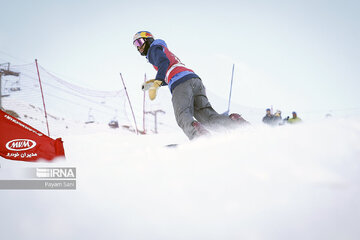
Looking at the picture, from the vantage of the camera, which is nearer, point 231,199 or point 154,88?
point 231,199

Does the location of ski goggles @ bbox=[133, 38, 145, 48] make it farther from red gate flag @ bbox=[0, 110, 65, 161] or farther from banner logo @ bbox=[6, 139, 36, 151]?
banner logo @ bbox=[6, 139, 36, 151]

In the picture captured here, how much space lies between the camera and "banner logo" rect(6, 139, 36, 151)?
6.63ft

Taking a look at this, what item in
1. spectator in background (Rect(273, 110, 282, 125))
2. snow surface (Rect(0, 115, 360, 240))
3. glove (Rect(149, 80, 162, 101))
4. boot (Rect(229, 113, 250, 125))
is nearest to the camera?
snow surface (Rect(0, 115, 360, 240))

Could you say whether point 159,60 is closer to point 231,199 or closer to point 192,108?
point 192,108

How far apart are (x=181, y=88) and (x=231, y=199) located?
1.42 metres

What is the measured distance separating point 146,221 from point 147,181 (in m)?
0.21

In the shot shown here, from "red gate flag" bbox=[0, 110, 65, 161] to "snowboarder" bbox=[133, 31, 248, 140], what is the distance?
36.6 inches

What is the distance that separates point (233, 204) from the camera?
744 mm

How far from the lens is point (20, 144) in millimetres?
2033

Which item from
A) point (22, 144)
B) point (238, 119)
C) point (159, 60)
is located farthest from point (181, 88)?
point (22, 144)

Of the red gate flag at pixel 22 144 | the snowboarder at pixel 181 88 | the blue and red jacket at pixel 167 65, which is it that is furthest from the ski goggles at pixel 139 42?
the red gate flag at pixel 22 144

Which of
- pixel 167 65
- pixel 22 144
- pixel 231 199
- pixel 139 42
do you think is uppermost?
pixel 139 42

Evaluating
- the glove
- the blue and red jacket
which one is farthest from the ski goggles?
the glove

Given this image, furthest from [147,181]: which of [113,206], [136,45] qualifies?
[136,45]
